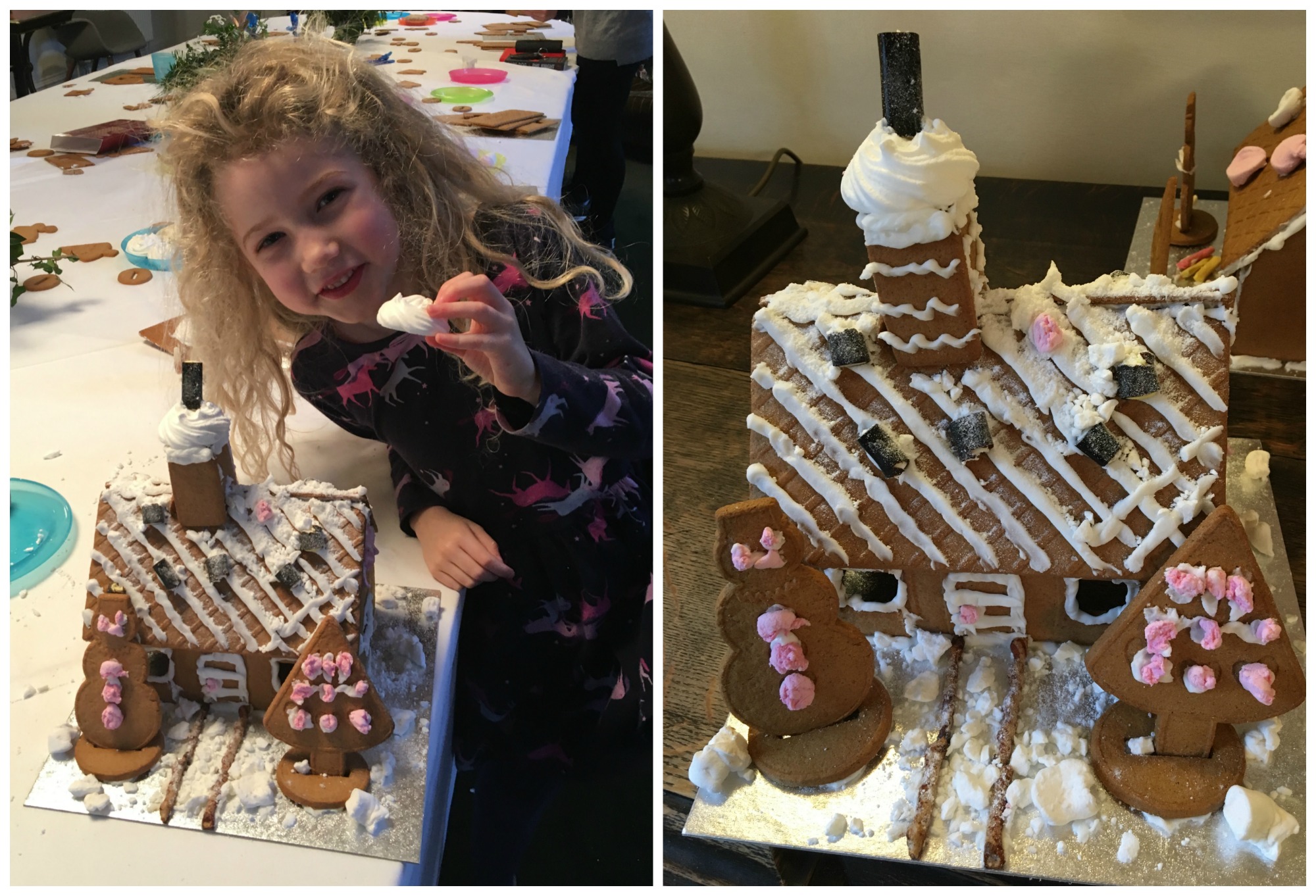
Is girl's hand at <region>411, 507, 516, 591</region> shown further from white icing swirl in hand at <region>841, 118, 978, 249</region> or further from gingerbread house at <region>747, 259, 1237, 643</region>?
white icing swirl in hand at <region>841, 118, 978, 249</region>

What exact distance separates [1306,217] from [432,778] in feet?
4.38

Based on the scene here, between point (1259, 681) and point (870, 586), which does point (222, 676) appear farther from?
point (1259, 681)

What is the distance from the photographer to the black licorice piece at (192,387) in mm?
943

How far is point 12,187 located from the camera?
1511 mm

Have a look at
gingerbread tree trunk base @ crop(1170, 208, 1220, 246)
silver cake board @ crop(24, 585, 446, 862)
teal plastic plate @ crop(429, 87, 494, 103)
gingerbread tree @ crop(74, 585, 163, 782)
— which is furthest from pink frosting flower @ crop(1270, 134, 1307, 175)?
gingerbread tree @ crop(74, 585, 163, 782)

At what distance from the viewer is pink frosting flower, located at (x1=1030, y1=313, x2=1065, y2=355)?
945mm

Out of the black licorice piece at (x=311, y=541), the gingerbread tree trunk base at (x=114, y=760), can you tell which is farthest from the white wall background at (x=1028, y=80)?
the gingerbread tree trunk base at (x=114, y=760)

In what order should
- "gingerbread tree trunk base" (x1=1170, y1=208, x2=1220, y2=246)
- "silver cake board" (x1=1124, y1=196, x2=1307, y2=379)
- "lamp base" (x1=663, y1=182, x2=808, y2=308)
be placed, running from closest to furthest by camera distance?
"silver cake board" (x1=1124, y1=196, x2=1307, y2=379) → "gingerbread tree trunk base" (x1=1170, y1=208, x2=1220, y2=246) → "lamp base" (x1=663, y1=182, x2=808, y2=308)

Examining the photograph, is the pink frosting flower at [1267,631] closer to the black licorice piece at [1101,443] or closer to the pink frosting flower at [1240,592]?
the pink frosting flower at [1240,592]

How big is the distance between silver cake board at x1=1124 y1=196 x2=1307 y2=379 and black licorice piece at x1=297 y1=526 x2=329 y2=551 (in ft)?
4.22

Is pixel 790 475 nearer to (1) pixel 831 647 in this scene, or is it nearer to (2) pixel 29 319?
(1) pixel 831 647

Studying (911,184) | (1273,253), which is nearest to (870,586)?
(911,184)

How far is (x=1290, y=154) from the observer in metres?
1.52

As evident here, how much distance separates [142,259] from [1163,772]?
1337 millimetres
